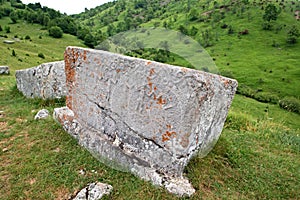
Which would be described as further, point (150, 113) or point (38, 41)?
point (38, 41)

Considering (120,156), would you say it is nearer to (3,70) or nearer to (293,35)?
(3,70)

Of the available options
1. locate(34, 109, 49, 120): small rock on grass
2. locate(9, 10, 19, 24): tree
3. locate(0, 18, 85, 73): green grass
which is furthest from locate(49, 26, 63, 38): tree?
locate(34, 109, 49, 120): small rock on grass

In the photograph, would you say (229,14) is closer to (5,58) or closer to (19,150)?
(5,58)

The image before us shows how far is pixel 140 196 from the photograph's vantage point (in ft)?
11.6

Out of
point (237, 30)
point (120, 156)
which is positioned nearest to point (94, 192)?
point (120, 156)

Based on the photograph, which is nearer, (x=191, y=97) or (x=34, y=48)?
(x=191, y=97)

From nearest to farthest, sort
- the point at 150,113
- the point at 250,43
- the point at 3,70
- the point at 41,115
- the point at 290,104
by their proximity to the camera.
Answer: the point at 150,113
the point at 41,115
the point at 3,70
the point at 290,104
the point at 250,43

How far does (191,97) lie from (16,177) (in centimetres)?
341

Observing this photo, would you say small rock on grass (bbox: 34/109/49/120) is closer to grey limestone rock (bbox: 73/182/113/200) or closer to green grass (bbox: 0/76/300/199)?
green grass (bbox: 0/76/300/199)

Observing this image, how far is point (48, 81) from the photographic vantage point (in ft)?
25.9

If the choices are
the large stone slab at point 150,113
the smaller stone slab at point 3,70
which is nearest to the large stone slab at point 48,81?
the large stone slab at point 150,113

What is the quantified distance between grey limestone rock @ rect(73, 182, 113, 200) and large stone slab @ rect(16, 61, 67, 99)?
195 inches

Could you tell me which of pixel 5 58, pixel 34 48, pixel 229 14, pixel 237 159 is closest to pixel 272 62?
pixel 229 14

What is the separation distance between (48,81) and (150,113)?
5.41 m
